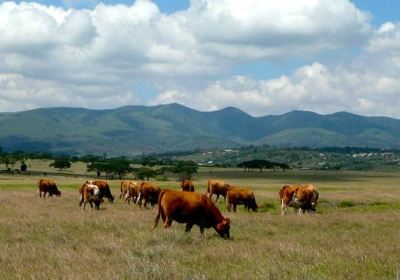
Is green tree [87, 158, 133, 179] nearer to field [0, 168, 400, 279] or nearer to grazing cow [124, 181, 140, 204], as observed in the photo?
grazing cow [124, 181, 140, 204]

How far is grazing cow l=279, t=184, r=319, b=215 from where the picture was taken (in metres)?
34.3

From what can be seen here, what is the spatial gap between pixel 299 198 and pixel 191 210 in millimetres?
15659

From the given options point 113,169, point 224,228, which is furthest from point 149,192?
point 113,169

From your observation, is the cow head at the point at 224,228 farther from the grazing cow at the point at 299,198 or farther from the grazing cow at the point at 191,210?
the grazing cow at the point at 299,198

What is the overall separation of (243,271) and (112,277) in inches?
119

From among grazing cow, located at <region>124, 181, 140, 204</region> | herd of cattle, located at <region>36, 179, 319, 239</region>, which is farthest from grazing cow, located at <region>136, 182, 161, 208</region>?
grazing cow, located at <region>124, 181, 140, 204</region>

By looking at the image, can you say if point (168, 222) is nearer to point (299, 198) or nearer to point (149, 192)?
point (299, 198)

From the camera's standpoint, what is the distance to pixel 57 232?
18328 millimetres

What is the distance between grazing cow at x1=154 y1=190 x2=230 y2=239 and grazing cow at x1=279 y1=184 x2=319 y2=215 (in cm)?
1482

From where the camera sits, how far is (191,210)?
20.2m

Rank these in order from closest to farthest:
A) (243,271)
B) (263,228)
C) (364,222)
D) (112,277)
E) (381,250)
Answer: (112,277) → (243,271) → (381,250) → (263,228) → (364,222)

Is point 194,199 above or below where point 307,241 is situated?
above

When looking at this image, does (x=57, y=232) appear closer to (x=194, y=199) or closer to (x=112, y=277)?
(x=194, y=199)

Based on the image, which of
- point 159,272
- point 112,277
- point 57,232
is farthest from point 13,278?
point 57,232
